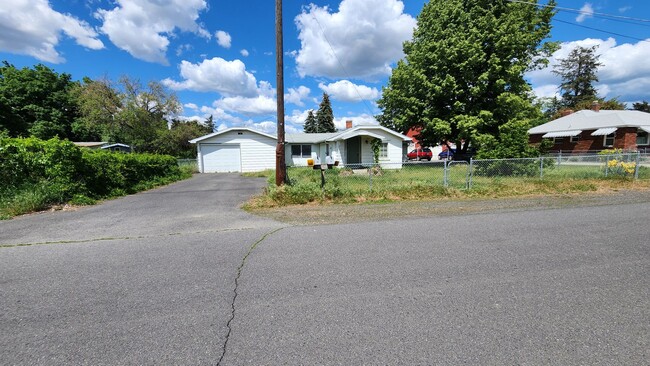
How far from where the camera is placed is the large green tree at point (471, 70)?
1755 cm

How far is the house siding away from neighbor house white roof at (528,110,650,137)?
2705 centimetres

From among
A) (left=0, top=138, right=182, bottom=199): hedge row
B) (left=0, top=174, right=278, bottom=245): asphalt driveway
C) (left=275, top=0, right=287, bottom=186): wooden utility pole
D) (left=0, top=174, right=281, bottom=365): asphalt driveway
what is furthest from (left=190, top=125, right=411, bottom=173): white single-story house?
(left=0, top=174, right=281, bottom=365): asphalt driveway

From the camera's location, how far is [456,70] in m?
18.4

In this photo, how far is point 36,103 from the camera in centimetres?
3544

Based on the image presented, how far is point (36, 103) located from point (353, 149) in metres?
41.9

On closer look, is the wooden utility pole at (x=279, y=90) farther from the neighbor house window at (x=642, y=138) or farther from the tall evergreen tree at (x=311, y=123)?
the tall evergreen tree at (x=311, y=123)

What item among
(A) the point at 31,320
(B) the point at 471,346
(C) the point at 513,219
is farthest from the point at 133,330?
(C) the point at 513,219

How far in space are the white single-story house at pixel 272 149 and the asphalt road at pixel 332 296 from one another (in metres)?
16.1

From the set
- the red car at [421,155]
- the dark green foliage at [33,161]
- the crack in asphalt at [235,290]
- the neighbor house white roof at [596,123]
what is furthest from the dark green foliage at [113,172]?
the neighbor house white roof at [596,123]

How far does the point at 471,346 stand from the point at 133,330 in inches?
108

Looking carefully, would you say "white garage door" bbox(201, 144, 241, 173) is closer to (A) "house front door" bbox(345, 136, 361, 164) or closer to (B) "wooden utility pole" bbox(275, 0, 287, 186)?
(A) "house front door" bbox(345, 136, 361, 164)

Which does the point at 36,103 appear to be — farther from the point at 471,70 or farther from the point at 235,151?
the point at 471,70

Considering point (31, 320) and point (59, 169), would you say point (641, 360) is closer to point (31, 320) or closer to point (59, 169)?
point (31, 320)

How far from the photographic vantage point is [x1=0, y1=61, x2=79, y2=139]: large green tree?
108 feet
